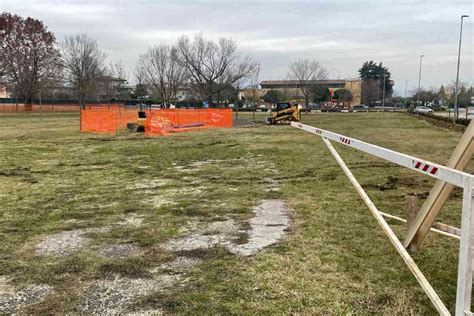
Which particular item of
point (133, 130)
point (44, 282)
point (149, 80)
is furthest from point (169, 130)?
point (149, 80)

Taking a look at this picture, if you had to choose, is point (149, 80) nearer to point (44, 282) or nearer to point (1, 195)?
point (1, 195)

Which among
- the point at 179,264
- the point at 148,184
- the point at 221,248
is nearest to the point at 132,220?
the point at 221,248

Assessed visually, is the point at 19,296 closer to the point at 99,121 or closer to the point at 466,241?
the point at 466,241

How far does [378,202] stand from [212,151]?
9946 millimetres

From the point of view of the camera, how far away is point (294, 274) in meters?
4.46

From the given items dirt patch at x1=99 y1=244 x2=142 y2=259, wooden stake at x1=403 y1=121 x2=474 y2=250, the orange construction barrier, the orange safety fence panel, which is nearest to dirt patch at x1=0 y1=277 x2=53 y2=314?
dirt patch at x1=99 y1=244 x2=142 y2=259

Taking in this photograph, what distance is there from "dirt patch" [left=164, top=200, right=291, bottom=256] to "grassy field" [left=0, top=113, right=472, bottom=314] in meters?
0.17

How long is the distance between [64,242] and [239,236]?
2.17 m

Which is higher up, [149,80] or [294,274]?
[149,80]

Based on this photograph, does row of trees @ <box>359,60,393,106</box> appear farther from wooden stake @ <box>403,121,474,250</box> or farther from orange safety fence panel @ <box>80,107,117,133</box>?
wooden stake @ <box>403,121,474,250</box>

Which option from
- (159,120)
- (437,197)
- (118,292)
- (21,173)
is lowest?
(21,173)

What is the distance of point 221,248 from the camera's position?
538 cm

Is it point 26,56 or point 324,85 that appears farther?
point 324,85

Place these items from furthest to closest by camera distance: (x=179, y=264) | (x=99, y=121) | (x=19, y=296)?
(x=99, y=121), (x=179, y=264), (x=19, y=296)
